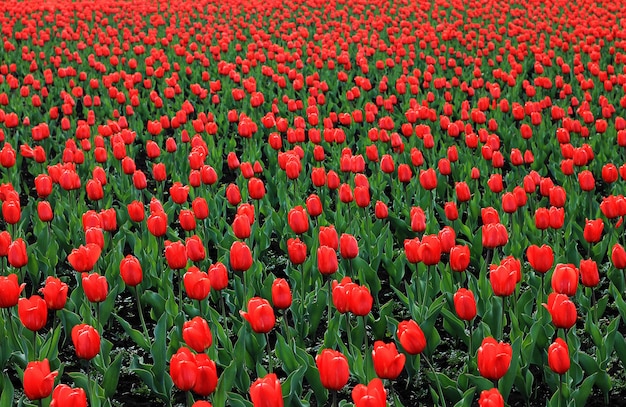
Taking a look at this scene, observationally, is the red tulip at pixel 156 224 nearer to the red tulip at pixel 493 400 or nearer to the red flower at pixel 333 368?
the red flower at pixel 333 368

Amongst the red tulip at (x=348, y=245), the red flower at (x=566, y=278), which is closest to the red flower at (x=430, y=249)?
the red tulip at (x=348, y=245)

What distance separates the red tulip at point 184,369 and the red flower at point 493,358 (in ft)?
3.14

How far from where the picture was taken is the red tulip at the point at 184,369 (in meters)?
2.54

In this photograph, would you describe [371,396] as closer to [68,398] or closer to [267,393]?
[267,393]

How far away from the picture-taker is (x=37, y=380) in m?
2.54

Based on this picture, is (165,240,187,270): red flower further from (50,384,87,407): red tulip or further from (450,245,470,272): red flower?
(50,384,87,407): red tulip

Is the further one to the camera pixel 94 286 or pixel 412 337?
pixel 94 286

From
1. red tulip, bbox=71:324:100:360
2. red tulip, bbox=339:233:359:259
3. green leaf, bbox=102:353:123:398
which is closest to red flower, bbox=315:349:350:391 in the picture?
red tulip, bbox=71:324:100:360

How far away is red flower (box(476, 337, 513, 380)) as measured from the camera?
2.62 meters

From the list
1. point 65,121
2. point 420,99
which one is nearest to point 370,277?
point 65,121

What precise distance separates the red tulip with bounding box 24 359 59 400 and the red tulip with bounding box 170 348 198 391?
405 millimetres

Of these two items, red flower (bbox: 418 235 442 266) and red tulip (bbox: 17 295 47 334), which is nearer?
red tulip (bbox: 17 295 47 334)

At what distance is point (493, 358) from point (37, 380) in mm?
1493


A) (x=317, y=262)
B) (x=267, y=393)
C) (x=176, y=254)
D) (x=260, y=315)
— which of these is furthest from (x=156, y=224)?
(x=267, y=393)
